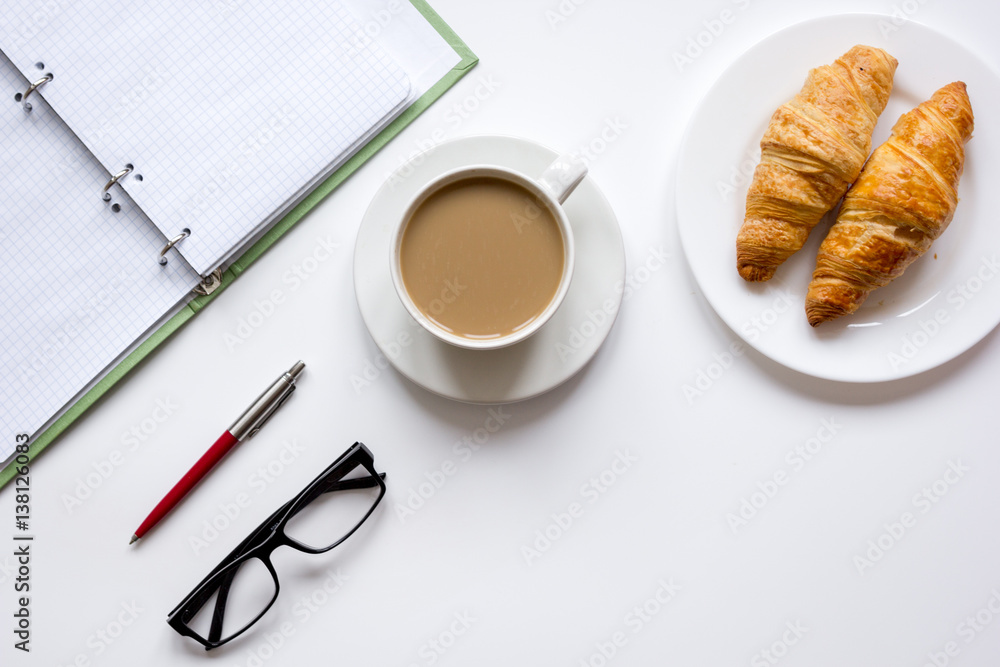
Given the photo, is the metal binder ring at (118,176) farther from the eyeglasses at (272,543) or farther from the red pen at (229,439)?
the eyeglasses at (272,543)

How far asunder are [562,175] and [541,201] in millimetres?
50

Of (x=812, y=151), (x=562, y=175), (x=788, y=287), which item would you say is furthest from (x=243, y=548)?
(x=812, y=151)

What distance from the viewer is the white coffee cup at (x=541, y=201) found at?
87cm

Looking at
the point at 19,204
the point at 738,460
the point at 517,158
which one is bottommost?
the point at 738,460

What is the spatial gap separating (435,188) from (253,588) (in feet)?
2.70

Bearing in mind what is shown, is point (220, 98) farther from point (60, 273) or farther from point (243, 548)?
point (243, 548)

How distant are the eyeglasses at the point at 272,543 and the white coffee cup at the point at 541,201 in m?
0.32

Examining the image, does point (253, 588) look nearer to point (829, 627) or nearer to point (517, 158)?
point (517, 158)

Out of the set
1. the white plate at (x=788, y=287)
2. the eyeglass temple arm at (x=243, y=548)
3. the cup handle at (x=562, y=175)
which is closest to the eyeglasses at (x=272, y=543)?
the eyeglass temple arm at (x=243, y=548)

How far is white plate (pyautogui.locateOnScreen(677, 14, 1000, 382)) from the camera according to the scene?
104cm

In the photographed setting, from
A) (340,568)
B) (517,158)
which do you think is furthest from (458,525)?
(517,158)

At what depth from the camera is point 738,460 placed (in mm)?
1131

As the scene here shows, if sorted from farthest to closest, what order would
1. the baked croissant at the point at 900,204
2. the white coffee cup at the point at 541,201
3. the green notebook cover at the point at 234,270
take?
the green notebook cover at the point at 234,270 → the baked croissant at the point at 900,204 → the white coffee cup at the point at 541,201

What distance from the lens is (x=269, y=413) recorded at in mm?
1099
